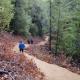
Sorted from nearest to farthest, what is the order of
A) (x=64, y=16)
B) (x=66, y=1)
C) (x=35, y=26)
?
(x=64, y=16) → (x=66, y=1) → (x=35, y=26)

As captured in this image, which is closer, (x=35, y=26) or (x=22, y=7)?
(x=22, y=7)

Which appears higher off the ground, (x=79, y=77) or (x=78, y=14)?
(x=78, y=14)

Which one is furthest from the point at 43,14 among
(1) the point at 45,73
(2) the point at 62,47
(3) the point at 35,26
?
(1) the point at 45,73

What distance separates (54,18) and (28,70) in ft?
62.6

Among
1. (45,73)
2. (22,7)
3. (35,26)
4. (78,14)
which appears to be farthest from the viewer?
(35,26)

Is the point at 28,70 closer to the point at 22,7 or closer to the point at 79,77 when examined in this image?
the point at 79,77

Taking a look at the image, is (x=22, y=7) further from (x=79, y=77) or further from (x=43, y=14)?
(x=79, y=77)

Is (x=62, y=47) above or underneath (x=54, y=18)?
underneath

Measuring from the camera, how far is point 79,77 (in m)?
18.6

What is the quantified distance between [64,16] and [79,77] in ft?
52.6

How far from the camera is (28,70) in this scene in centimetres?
1720

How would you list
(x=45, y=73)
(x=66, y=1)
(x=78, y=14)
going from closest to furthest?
(x=45, y=73)
(x=78, y=14)
(x=66, y=1)

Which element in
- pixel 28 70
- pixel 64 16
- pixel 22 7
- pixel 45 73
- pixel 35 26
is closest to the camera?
pixel 28 70

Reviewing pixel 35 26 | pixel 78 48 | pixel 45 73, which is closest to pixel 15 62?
pixel 45 73
